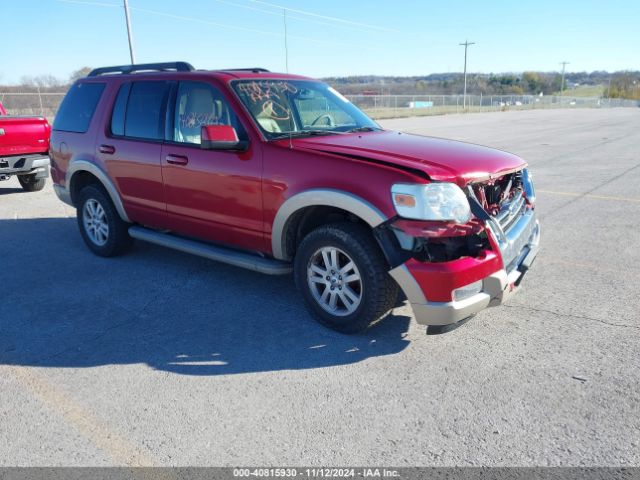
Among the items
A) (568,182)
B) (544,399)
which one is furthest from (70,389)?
(568,182)

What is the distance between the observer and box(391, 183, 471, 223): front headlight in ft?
11.3

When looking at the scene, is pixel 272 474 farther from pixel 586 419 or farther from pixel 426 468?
pixel 586 419

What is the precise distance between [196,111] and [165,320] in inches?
73.8

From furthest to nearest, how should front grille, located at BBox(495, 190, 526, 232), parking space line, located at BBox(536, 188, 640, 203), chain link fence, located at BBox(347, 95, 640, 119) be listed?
chain link fence, located at BBox(347, 95, 640, 119) < parking space line, located at BBox(536, 188, 640, 203) < front grille, located at BBox(495, 190, 526, 232)

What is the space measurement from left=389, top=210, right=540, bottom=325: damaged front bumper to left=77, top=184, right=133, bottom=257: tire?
350cm

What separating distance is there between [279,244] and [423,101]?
48673 millimetres

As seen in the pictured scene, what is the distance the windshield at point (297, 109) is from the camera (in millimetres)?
4574

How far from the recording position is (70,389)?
338cm

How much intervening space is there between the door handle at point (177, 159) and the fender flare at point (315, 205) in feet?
3.70

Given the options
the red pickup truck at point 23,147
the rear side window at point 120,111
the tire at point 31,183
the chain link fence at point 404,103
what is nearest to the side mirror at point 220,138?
the rear side window at point 120,111

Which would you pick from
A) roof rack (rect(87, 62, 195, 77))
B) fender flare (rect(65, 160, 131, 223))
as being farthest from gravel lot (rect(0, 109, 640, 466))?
roof rack (rect(87, 62, 195, 77))

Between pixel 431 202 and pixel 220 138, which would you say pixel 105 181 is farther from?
pixel 431 202

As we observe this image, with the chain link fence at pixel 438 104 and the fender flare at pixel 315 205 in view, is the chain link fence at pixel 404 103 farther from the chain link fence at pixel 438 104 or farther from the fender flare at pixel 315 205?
the fender flare at pixel 315 205

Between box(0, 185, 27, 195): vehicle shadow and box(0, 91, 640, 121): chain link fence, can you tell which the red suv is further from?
box(0, 91, 640, 121): chain link fence
